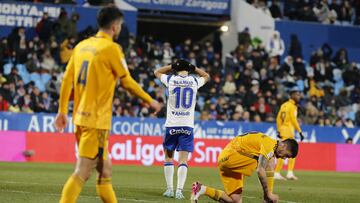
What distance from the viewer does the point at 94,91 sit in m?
9.05

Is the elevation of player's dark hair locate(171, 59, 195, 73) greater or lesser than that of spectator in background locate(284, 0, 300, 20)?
lesser

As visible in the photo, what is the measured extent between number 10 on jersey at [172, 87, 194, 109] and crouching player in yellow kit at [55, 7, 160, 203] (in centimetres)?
621

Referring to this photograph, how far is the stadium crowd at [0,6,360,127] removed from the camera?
96.3ft

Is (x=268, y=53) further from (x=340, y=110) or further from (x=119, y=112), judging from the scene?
(x=119, y=112)

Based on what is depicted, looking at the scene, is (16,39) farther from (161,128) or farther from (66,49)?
(161,128)

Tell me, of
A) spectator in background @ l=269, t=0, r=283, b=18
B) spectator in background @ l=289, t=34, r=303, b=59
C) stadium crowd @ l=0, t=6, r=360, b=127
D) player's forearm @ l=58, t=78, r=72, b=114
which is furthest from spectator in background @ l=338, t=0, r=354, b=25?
player's forearm @ l=58, t=78, r=72, b=114

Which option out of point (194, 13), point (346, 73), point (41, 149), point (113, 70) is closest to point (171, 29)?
point (194, 13)

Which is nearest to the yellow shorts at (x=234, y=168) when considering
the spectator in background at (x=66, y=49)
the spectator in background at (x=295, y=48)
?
the spectator in background at (x=66, y=49)

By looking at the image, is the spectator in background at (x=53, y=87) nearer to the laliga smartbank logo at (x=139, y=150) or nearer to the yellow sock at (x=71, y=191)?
the laliga smartbank logo at (x=139, y=150)

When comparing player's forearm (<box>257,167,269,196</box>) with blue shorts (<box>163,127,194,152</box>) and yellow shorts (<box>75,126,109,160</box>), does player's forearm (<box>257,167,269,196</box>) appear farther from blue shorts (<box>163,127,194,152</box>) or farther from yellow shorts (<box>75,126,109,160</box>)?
blue shorts (<box>163,127,194,152</box>)

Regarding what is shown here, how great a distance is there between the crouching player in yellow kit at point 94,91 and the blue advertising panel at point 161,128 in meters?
18.3

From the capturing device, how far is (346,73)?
36.2 metres

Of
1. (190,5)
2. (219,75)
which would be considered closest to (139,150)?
(219,75)

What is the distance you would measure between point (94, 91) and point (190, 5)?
27696 mm
